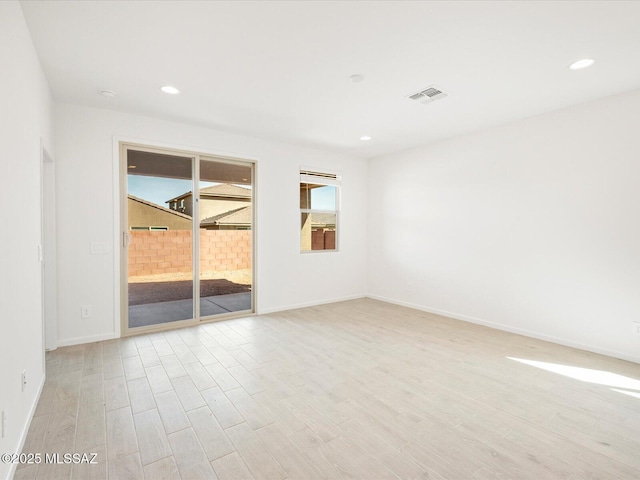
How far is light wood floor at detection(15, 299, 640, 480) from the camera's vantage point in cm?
174

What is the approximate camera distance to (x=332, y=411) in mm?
2262

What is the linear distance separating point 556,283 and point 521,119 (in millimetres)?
2036

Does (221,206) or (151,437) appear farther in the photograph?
(221,206)

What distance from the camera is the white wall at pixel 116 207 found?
3.54 m

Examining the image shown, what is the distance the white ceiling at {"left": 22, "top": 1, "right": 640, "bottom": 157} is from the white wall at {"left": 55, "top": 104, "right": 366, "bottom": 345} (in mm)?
328

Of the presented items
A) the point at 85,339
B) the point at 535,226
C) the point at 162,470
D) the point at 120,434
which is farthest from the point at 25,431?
the point at 535,226

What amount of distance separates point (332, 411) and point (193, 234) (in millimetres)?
3073

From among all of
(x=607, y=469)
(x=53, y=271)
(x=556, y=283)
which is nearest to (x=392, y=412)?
(x=607, y=469)

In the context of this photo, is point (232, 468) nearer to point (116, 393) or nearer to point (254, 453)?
point (254, 453)

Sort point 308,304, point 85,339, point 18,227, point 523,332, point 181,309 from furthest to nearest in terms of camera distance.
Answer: point 308,304 < point 181,309 < point 523,332 < point 85,339 < point 18,227

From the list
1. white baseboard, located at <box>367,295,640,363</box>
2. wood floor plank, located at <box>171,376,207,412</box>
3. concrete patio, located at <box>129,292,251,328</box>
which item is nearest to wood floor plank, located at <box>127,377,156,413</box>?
wood floor plank, located at <box>171,376,207,412</box>

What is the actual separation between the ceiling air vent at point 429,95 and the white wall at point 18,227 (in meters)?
Answer: 3.12

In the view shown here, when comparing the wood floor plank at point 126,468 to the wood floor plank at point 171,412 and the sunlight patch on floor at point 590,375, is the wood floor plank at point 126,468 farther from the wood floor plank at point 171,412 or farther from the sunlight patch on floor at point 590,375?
the sunlight patch on floor at point 590,375

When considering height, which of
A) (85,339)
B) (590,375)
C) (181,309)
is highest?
(181,309)
